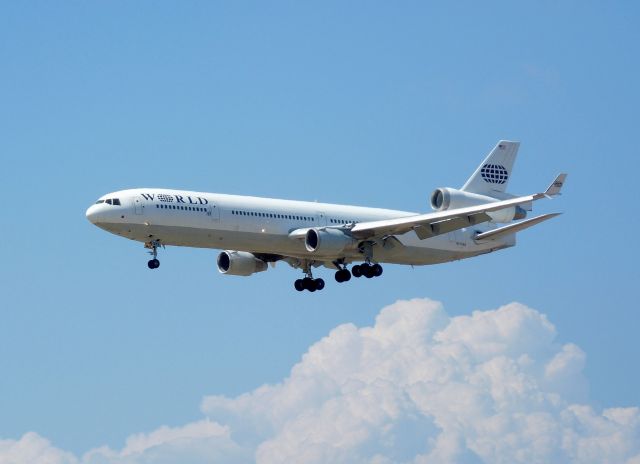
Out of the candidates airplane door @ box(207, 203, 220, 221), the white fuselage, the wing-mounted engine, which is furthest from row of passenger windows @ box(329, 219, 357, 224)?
airplane door @ box(207, 203, 220, 221)

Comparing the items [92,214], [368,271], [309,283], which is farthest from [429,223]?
[92,214]

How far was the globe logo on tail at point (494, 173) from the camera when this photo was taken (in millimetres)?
96194

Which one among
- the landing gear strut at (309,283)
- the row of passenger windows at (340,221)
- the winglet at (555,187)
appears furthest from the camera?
the landing gear strut at (309,283)

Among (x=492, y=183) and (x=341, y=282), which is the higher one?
(x=492, y=183)

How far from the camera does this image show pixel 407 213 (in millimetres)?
92312

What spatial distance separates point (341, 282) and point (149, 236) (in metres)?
13.2

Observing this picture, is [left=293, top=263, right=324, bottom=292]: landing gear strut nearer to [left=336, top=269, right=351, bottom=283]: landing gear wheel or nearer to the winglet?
[left=336, top=269, right=351, bottom=283]: landing gear wheel

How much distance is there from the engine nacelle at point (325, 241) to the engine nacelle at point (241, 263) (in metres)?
7.88

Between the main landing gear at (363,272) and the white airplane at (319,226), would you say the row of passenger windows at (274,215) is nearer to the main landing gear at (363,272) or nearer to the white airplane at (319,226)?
the white airplane at (319,226)

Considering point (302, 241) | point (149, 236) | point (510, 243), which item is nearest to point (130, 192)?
point (149, 236)

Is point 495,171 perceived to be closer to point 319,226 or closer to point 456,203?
point 456,203

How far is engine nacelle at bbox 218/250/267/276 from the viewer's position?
92.7 m

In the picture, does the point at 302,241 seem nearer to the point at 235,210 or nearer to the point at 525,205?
the point at 235,210

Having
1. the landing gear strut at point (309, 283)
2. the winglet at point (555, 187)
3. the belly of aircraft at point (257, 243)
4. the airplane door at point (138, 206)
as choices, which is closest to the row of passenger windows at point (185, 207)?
the airplane door at point (138, 206)
